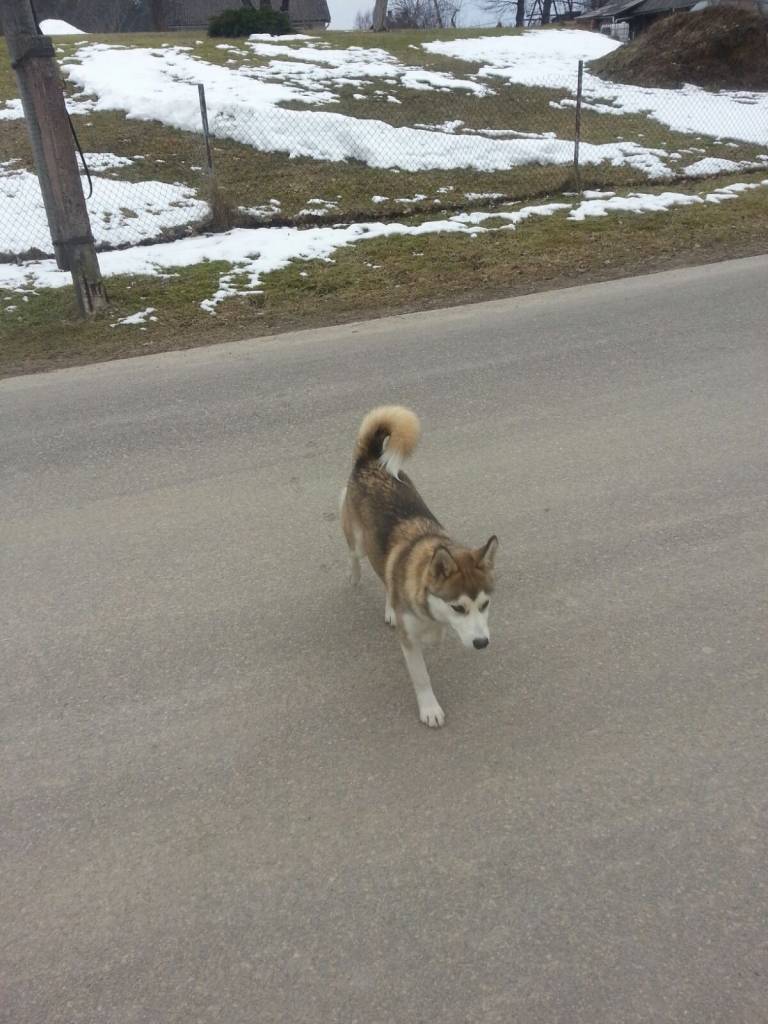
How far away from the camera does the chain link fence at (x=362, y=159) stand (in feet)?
36.6

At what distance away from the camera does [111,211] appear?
36.5 feet

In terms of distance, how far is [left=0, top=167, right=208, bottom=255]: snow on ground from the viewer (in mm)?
10406

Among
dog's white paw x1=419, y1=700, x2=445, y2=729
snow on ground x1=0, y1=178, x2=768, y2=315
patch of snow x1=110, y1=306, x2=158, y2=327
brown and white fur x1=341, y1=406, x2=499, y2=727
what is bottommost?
patch of snow x1=110, y1=306, x2=158, y2=327

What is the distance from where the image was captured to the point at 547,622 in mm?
3461

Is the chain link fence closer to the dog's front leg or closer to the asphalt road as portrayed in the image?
the asphalt road

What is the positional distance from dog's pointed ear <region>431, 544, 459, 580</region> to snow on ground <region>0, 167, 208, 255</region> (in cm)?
922

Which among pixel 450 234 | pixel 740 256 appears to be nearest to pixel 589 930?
pixel 740 256

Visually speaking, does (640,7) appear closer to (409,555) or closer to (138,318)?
(138,318)

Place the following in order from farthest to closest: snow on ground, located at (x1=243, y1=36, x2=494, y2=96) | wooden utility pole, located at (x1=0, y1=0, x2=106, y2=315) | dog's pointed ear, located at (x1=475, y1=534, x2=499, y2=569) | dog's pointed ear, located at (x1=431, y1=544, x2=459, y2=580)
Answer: snow on ground, located at (x1=243, y1=36, x2=494, y2=96), wooden utility pole, located at (x1=0, y1=0, x2=106, y2=315), dog's pointed ear, located at (x1=475, y1=534, x2=499, y2=569), dog's pointed ear, located at (x1=431, y1=544, x2=459, y2=580)

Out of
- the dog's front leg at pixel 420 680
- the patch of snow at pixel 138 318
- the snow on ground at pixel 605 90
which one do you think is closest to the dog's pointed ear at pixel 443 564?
the dog's front leg at pixel 420 680

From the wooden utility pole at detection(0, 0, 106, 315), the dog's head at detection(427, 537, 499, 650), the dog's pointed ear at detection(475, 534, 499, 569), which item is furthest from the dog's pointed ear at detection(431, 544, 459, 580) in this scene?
the wooden utility pole at detection(0, 0, 106, 315)

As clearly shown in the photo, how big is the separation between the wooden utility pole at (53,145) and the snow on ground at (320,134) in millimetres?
7452

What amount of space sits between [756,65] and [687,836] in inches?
990

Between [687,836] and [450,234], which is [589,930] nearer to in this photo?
[687,836]
